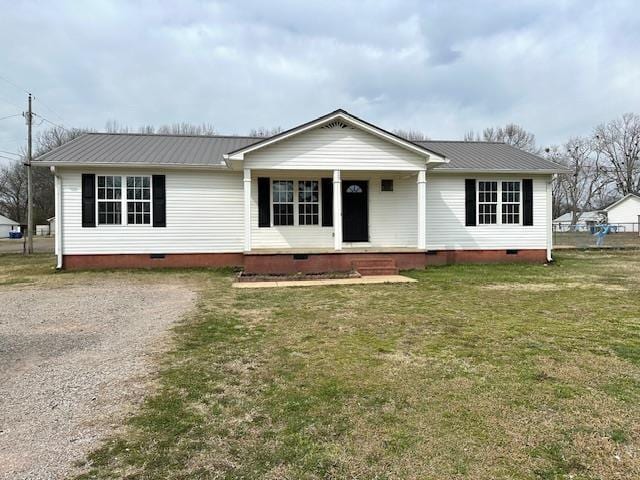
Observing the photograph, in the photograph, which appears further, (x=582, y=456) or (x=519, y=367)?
(x=519, y=367)

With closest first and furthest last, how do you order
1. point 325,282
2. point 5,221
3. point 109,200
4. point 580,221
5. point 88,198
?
point 325,282 < point 88,198 < point 109,200 < point 5,221 < point 580,221

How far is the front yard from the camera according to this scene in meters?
2.61

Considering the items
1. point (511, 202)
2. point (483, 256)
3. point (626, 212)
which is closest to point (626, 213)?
point (626, 212)

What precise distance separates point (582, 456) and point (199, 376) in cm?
311

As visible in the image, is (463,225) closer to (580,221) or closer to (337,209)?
(337,209)

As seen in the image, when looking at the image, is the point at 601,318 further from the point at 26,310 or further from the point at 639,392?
the point at 26,310

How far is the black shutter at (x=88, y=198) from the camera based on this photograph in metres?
12.9

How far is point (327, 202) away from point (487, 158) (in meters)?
6.31

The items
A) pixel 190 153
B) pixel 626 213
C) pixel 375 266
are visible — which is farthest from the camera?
pixel 626 213

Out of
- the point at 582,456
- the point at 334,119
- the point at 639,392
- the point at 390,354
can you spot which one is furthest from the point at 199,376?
the point at 334,119

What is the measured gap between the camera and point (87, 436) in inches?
116

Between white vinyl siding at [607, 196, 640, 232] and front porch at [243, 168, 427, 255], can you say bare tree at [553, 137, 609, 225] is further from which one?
front porch at [243, 168, 427, 255]

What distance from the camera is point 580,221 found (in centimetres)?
5856

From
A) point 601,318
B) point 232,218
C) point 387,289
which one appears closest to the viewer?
point 601,318
